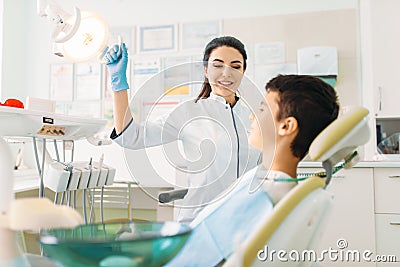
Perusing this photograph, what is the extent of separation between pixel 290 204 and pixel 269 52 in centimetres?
239

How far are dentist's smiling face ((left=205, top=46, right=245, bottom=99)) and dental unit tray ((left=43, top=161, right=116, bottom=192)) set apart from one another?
61 centimetres

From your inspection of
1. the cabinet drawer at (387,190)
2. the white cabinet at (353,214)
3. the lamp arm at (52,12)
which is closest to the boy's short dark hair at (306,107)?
the lamp arm at (52,12)

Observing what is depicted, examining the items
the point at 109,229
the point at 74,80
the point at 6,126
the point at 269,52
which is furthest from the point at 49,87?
the point at 109,229

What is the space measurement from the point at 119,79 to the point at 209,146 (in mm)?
318

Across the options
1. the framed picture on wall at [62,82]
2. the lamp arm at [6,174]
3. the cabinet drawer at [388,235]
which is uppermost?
the framed picture on wall at [62,82]

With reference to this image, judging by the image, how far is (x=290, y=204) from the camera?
641 mm

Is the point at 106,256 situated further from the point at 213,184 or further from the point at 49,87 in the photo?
the point at 49,87

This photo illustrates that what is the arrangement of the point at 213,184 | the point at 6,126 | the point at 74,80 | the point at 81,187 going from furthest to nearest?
the point at 74,80 < the point at 81,187 < the point at 6,126 < the point at 213,184

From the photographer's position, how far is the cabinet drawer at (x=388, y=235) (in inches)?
83.1

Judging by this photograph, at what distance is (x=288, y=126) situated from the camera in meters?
0.80

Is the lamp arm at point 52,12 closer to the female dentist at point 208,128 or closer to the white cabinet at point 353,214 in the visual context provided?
the female dentist at point 208,128

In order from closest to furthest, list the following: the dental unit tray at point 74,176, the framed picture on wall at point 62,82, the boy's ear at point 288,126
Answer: the boy's ear at point 288,126
the dental unit tray at point 74,176
the framed picture on wall at point 62,82

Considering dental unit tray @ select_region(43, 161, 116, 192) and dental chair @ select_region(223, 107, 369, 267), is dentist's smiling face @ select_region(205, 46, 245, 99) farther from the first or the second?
dental unit tray @ select_region(43, 161, 116, 192)

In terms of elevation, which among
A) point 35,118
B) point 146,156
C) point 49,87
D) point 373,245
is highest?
point 49,87
